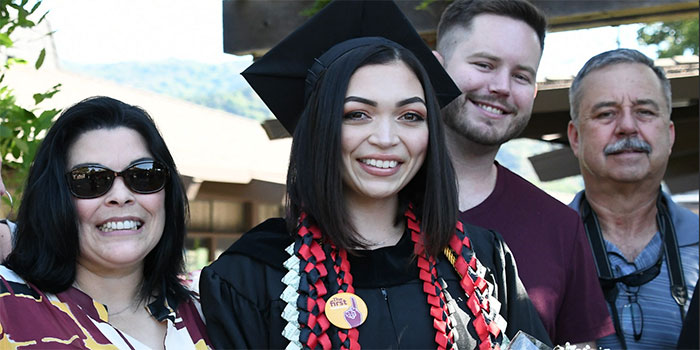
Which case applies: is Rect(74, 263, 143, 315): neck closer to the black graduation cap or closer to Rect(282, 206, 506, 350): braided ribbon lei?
Rect(282, 206, 506, 350): braided ribbon lei

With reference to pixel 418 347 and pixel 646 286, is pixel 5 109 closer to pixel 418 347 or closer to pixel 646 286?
pixel 418 347

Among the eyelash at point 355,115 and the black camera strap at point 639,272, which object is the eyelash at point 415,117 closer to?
the eyelash at point 355,115

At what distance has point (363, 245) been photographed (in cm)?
263

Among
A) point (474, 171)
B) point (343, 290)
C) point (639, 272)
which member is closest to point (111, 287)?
point (343, 290)

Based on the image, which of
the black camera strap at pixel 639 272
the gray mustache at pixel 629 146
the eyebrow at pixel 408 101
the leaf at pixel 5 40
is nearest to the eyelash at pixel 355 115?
the eyebrow at pixel 408 101

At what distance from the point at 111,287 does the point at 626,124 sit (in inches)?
89.8

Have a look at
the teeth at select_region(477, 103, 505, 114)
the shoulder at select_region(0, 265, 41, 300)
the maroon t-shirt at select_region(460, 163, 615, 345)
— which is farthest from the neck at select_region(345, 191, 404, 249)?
the shoulder at select_region(0, 265, 41, 300)

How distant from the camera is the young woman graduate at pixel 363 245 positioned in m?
2.50

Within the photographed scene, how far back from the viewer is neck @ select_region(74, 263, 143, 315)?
2.72m

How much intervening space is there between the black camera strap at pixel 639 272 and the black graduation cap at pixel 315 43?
4.35 ft

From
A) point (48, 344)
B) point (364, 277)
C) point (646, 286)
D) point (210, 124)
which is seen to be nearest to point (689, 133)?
point (646, 286)

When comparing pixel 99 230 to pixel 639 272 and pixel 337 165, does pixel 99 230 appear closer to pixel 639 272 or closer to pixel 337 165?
pixel 337 165

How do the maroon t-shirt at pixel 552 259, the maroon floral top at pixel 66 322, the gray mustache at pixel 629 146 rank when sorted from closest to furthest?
1. the maroon floral top at pixel 66 322
2. the maroon t-shirt at pixel 552 259
3. the gray mustache at pixel 629 146

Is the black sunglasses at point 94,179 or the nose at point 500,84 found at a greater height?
the nose at point 500,84
